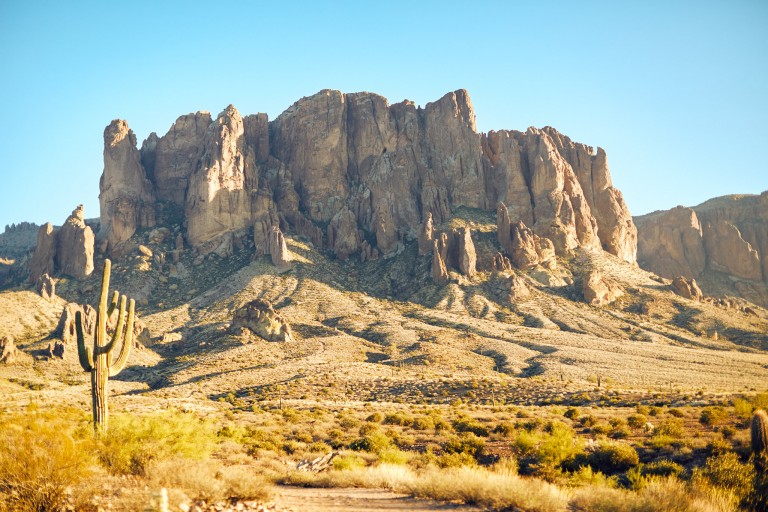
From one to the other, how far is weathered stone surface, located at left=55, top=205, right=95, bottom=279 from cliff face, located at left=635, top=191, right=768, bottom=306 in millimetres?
156653

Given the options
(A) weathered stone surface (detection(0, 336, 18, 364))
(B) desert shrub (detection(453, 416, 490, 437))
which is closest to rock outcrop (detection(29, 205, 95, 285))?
(A) weathered stone surface (detection(0, 336, 18, 364))

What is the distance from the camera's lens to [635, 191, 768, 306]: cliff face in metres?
146

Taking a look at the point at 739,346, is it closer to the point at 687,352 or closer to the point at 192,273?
the point at 687,352

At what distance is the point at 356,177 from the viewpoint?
148m

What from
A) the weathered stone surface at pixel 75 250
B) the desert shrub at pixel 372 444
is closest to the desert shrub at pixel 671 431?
the desert shrub at pixel 372 444

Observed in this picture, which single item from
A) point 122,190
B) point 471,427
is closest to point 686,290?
point 471,427

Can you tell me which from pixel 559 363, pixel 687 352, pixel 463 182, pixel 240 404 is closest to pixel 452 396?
pixel 240 404

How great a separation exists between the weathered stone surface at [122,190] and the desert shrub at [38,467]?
123248 mm

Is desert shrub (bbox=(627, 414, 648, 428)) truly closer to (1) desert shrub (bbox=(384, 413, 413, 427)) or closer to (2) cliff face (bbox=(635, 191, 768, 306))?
(1) desert shrub (bbox=(384, 413, 413, 427))

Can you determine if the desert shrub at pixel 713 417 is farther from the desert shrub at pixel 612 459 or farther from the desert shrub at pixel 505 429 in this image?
the desert shrub at pixel 612 459

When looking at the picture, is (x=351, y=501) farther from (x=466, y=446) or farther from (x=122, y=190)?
(x=122, y=190)

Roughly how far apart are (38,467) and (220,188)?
126 m

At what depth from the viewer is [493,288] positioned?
106 meters

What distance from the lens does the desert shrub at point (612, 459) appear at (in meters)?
18.2
